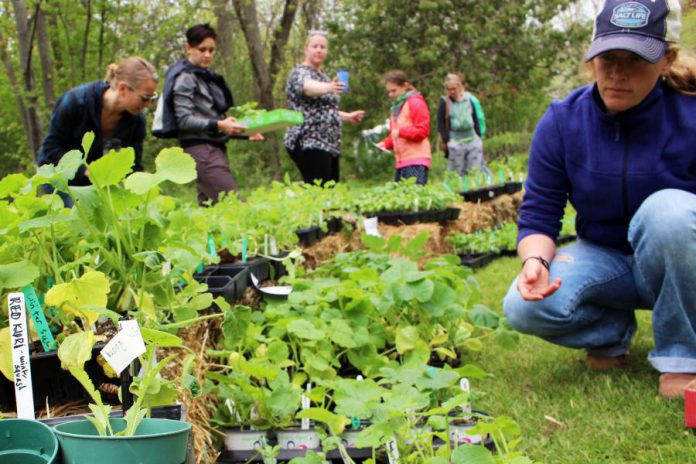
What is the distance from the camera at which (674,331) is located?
84.6 inches

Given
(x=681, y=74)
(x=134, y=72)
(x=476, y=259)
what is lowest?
(x=476, y=259)

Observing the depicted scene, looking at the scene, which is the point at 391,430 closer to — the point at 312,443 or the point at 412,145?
the point at 312,443

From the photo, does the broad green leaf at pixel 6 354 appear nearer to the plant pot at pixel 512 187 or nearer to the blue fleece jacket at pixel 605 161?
the blue fleece jacket at pixel 605 161

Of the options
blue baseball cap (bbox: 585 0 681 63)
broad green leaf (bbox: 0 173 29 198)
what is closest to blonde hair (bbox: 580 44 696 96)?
blue baseball cap (bbox: 585 0 681 63)

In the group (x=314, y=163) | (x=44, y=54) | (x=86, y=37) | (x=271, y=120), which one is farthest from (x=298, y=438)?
(x=86, y=37)

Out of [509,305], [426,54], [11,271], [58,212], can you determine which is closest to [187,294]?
[58,212]

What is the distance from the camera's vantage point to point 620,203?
2.28 metres

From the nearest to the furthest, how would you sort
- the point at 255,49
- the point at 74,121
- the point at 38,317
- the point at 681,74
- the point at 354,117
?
1. the point at 38,317
2. the point at 681,74
3. the point at 74,121
4. the point at 354,117
5. the point at 255,49

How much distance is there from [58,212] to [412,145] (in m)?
5.02

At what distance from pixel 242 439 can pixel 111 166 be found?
29.9 inches

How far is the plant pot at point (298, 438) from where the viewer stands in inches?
71.5

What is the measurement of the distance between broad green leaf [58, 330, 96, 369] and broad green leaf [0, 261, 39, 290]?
0.65 ft

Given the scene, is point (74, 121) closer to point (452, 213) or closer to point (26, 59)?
point (452, 213)

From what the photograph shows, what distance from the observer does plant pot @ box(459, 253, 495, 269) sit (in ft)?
16.2
